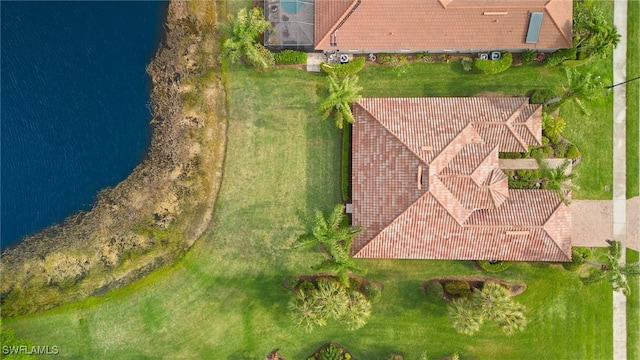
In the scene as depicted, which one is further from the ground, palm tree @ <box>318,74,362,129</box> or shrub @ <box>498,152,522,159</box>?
palm tree @ <box>318,74,362,129</box>

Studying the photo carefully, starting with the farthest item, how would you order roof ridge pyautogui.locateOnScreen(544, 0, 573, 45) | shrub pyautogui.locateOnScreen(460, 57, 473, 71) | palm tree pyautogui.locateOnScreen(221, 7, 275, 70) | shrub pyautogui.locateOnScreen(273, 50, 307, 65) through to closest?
shrub pyautogui.locateOnScreen(273, 50, 307, 65), shrub pyautogui.locateOnScreen(460, 57, 473, 71), palm tree pyautogui.locateOnScreen(221, 7, 275, 70), roof ridge pyautogui.locateOnScreen(544, 0, 573, 45)

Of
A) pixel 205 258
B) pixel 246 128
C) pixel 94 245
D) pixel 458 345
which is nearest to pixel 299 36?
pixel 246 128

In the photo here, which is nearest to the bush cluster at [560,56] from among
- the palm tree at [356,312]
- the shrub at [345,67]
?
the shrub at [345,67]

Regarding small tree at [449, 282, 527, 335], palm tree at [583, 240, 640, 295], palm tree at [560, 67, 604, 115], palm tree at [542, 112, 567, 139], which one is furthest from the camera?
palm tree at [542, 112, 567, 139]

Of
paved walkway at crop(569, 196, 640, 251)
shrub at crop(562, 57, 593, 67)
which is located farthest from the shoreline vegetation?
paved walkway at crop(569, 196, 640, 251)

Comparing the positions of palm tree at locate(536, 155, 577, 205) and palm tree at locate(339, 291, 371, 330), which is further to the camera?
palm tree at locate(339, 291, 371, 330)

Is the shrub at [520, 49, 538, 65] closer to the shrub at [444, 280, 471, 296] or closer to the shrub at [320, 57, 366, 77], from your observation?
the shrub at [320, 57, 366, 77]

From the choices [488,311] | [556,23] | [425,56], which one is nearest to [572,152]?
[556,23]

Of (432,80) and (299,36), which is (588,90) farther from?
(299,36)
